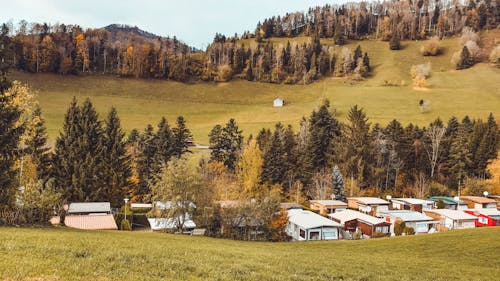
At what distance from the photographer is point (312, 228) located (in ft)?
129

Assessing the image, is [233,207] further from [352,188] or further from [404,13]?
[404,13]

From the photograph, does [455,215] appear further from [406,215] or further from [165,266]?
[165,266]

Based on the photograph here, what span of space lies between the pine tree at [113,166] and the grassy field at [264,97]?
100 feet

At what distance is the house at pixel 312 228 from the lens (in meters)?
39.5

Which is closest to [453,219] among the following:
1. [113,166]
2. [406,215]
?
[406,215]

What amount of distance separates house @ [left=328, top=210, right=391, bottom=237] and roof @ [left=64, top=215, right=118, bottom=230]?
87.7 ft

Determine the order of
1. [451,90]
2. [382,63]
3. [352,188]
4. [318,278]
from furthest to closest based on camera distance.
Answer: [382,63]
[451,90]
[352,188]
[318,278]

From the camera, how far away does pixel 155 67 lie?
131m

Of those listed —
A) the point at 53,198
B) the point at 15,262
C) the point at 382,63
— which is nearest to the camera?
the point at 15,262

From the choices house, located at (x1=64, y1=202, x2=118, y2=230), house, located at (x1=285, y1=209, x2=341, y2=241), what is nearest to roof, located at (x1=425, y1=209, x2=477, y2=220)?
house, located at (x1=285, y1=209, x2=341, y2=241)

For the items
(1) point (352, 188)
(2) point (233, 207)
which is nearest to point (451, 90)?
(1) point (352, 188)

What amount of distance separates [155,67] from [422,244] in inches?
4768

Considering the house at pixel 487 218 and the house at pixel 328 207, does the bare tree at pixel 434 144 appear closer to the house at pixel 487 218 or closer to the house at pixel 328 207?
the house at pixel 487 218

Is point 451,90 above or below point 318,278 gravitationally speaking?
above
